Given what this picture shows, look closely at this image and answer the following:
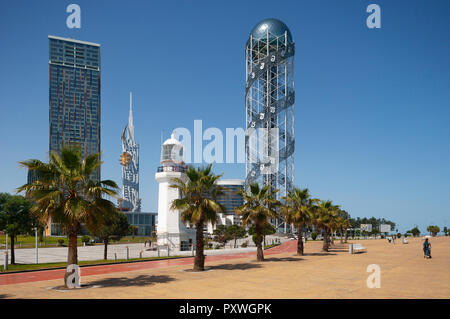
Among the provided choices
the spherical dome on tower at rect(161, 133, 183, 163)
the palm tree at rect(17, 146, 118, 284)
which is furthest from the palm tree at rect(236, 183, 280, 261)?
the spherical dome on tower at rect(161, 133, 183, 163)

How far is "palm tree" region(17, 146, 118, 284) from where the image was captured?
15.3 metres

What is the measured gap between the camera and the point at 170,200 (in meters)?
48.5

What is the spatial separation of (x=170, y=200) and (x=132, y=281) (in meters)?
30.5

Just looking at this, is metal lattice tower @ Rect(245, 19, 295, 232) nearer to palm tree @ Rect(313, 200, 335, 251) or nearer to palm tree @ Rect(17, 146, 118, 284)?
palm tree @ Rect(313, 200, 335, 251)

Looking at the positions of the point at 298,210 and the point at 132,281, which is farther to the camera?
the point at 298,210

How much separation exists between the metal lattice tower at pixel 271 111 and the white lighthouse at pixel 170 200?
40763 mm

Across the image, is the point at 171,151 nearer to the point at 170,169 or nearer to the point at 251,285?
the point at 170,169

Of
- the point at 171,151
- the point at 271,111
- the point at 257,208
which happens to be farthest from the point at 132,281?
the point at 271,111

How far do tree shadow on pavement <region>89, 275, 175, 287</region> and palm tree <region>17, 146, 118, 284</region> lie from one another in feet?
7.34

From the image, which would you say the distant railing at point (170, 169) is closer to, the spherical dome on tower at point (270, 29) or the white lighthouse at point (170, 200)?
the white lighthouse at point (170, 200)

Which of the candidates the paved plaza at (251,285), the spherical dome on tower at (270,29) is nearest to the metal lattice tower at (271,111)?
the spherical dome on tower at (270,29)

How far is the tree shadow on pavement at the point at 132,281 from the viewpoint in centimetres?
1706
